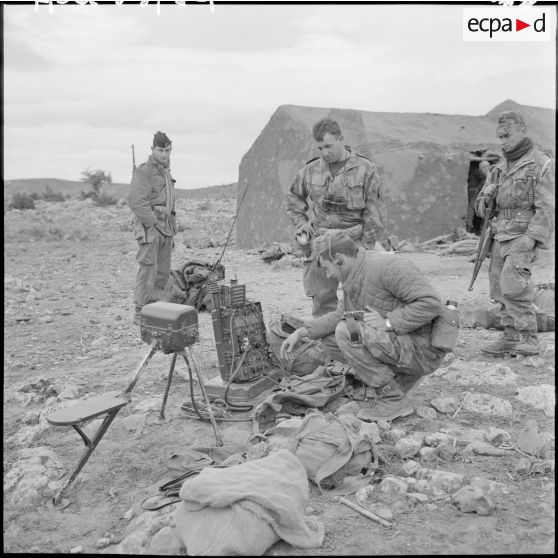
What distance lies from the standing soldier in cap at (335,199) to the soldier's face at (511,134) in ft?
3.54

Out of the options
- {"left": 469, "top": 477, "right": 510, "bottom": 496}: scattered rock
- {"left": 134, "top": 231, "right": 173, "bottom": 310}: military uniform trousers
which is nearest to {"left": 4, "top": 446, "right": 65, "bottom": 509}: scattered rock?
{"left": 469, "top": 477, "right": 510, "bottom": 496}: scattered rock

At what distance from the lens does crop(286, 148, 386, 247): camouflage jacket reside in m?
5.61

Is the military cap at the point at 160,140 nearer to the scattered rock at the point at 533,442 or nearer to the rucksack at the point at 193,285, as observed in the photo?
Result: the rucksack at the point at 193,285

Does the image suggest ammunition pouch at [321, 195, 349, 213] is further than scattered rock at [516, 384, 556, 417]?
Yes

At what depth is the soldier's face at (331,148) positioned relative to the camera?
18.0ft

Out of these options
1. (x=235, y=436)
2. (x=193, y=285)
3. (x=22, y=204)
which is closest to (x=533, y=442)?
(x=235, y=436)

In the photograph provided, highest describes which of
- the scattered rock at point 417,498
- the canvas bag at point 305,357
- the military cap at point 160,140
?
the military cap at point 160,140

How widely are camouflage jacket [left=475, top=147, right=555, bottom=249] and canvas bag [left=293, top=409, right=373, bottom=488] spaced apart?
2.76m

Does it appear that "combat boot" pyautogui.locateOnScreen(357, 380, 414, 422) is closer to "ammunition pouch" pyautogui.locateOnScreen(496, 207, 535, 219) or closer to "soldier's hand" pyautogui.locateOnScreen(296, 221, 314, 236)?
"soldier's hand" pyautogui.locateOnScreen(296, 221, 314, 236)

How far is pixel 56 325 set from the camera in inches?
291

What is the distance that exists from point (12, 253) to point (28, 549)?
37.1ft

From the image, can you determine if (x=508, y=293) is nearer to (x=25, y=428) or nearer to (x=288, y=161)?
(x=25, y=428)

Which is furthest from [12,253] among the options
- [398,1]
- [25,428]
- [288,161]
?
[398,1]

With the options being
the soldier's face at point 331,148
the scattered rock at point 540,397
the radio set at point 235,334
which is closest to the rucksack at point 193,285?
the soldier's face at point 331,148
